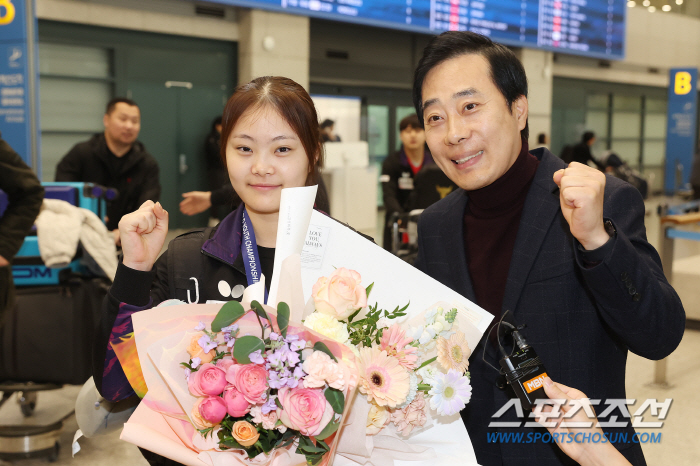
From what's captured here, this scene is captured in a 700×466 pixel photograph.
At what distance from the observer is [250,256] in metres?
1.61

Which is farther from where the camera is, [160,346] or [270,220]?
[270,220]

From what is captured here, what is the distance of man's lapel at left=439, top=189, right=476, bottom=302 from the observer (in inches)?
63.9

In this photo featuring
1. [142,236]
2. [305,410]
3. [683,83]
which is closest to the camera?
[305,410]

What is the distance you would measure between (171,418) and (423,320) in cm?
47

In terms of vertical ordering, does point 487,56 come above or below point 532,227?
above

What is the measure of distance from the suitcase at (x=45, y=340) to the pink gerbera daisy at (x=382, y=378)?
2522 mm

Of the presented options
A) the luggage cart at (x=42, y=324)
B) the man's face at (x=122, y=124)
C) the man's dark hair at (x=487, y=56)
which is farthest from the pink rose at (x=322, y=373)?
the man's face at (x=122, y=124)

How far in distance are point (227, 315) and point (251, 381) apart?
0.11 metres

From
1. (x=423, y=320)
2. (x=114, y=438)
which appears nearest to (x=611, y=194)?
(x=423, y=320)

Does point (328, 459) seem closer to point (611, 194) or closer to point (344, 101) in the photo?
point (611, 194)

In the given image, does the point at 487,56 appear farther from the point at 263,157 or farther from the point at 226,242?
the point at 226,242

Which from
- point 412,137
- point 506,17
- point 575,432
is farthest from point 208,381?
point 506,17

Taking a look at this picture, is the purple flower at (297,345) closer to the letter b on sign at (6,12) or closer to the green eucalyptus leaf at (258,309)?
the green eucalyptus leaf at (258,309)

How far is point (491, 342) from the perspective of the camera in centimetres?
157
